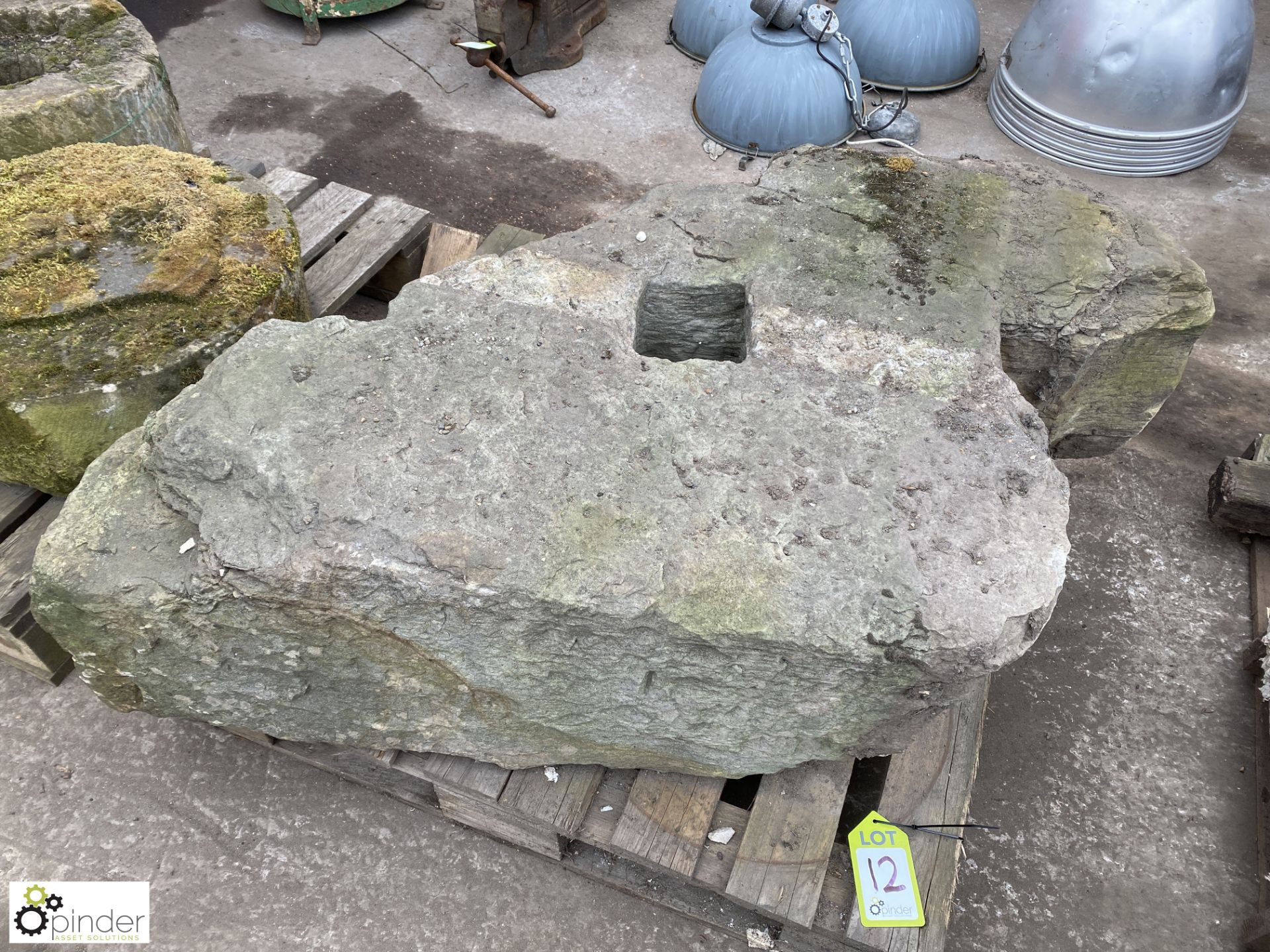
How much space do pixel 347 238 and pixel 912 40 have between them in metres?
3.26

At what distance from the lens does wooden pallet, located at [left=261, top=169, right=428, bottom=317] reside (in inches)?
113

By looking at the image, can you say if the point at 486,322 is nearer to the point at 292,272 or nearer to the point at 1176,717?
the point at 292,272

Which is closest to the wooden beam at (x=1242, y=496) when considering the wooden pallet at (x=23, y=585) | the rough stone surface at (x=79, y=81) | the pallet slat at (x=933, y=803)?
the pallet slat at (x=933, y=803)

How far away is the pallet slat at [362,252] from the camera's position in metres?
2.83

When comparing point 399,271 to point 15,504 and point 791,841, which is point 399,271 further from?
point 791,841

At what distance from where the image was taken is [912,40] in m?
4.64

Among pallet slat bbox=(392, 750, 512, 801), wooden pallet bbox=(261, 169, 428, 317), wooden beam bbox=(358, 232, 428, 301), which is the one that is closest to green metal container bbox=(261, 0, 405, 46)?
wooden pallet bbox=(261, 169, 428, 317)

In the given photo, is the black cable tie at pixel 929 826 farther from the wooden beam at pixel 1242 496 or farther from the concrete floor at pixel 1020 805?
the wooden beam at pixel 1242 496

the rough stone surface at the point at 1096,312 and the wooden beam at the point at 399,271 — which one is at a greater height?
the rough stone surface at the point at 1096,312

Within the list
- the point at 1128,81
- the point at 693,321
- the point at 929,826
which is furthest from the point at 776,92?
the point at 929,826

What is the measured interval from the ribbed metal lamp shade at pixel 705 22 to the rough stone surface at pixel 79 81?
299 centimetres

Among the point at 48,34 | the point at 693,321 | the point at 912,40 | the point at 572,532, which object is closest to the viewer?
the point at 572,532

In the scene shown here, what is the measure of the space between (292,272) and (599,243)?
80 cm

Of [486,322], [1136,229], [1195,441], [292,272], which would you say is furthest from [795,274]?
[1195,441]
